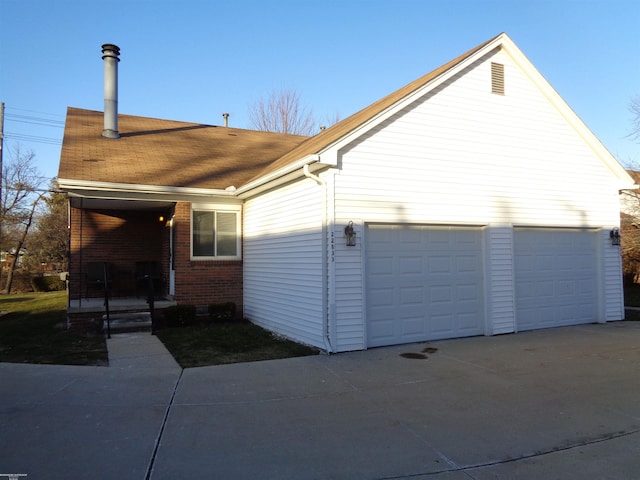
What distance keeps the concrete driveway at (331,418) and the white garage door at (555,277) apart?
2456 mm

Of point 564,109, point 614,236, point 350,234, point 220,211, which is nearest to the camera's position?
point 350,234

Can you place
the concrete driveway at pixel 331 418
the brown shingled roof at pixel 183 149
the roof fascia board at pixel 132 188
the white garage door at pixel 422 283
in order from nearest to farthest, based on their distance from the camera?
the concrete driveway at pixel 331 418 < the white garage door at pixel 422 283 < the roof fascia board at pixel 132 188 < the brown shingled roof at pixel 183 149

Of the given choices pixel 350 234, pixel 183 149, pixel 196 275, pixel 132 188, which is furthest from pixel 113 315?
pixel 350 234

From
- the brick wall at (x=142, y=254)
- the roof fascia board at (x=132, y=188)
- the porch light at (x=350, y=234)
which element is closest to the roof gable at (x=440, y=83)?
the porch light at (x=350, y=234)

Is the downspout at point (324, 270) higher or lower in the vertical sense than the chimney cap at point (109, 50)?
lower

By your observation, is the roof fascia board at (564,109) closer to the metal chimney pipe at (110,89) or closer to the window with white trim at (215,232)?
the window with white trim at (215,232)

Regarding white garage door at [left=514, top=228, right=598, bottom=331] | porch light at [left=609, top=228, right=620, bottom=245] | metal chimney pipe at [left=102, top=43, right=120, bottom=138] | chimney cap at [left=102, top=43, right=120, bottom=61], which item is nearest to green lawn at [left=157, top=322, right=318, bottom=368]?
white garage door at [left=514, top=228, right=598, bottom=331]

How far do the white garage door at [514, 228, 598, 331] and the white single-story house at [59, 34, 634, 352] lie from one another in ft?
0.13

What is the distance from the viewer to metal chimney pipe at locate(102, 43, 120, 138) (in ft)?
44.6

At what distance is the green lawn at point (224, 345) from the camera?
299 inches

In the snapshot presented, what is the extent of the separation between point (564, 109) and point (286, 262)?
701 cm

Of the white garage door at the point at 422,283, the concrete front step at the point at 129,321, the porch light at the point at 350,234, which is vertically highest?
the porch light at the point at 350,234

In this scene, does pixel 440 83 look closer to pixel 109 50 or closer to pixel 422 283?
pixel 422 283

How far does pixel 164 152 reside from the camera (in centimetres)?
1315
